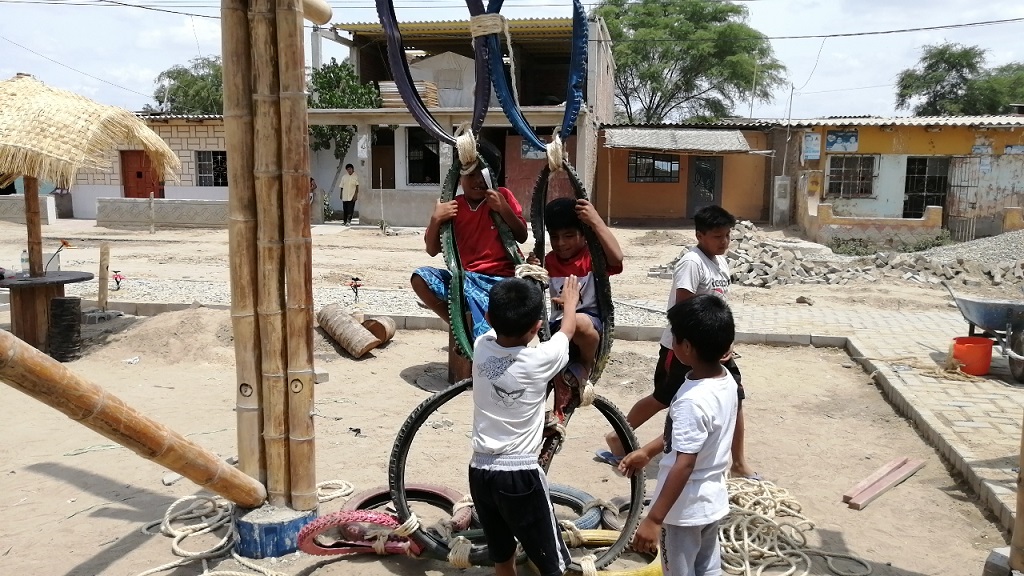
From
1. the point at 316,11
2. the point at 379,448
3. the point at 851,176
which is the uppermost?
the point at 316,11

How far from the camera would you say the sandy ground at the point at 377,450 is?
3638mm

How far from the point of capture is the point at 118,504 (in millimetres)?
4121

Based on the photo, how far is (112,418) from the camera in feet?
9.24

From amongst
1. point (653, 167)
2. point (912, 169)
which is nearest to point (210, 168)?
point (653, 167)

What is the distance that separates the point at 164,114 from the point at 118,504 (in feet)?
75.8

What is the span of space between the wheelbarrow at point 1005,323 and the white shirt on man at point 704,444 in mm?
5118

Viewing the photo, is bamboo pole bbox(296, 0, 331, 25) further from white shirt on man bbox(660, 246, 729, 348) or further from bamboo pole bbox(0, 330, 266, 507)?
white shirt on man bbox(660, 246, 729, 348)

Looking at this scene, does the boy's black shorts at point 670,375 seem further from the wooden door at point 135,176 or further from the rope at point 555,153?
the wooden door at point 135,176

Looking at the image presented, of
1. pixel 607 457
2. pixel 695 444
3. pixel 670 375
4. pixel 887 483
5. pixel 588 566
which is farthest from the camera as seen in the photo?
pixel 607 457

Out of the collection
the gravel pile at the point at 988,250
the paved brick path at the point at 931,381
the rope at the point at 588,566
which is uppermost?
the gravel pile at the point at 988,250

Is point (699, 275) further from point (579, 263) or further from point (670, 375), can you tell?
point (579, 263)

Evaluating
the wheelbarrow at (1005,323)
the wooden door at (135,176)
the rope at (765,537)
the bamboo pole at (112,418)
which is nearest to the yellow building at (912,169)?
the wheelbarrow at (1005,323)

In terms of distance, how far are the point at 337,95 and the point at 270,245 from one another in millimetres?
20684

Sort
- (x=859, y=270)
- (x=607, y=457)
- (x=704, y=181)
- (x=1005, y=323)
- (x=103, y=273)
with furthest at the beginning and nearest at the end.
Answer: (x=704, y=181) < (x=859, y=270) < (x=103, y=273) < (x=1005, y=323) < (x=607, y=457)
